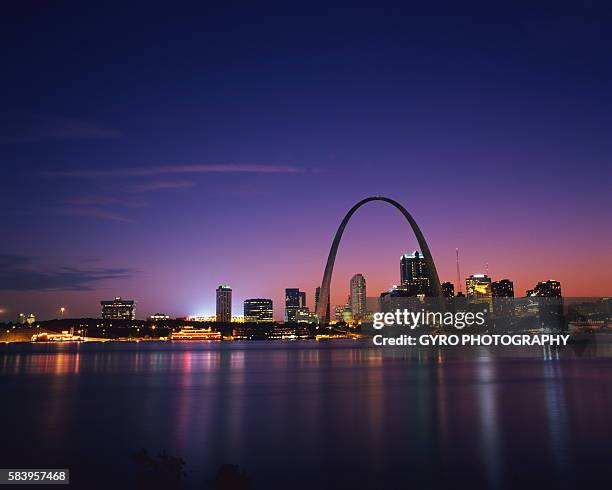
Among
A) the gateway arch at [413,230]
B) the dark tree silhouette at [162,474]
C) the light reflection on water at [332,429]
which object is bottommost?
the light reflection on water at [332,429]

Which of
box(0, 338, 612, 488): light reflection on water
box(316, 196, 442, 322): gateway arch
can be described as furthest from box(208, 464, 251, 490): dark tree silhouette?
box(316, 196, 442, 322): gateway arch

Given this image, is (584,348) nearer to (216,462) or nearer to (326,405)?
(326,405)

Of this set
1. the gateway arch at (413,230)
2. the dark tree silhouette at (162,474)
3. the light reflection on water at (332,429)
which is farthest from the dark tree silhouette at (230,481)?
the gateway arch at (413,230)

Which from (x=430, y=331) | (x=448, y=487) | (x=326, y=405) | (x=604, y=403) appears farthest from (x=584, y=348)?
(x=448, y=487)

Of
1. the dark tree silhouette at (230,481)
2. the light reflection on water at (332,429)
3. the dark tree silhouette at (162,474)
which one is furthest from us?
the light reflection on water at (332,429)

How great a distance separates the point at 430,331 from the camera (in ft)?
561

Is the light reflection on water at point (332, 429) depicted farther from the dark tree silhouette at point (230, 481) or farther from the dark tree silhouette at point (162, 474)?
the dark tree silhouette at point (230, 481)

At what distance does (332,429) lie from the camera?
99.1 ft

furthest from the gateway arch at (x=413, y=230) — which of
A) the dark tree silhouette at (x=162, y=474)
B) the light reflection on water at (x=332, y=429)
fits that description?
the dark tree silhouette at (x=162, y=474)

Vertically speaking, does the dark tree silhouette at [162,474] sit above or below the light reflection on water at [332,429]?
above

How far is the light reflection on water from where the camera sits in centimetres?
2177

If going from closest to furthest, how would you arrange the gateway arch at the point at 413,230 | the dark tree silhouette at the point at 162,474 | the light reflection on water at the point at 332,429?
the dark tree silhouette at the point at 162,474
the light reflection on water at the point at 332,429
the gateway arch at the point at 413,230

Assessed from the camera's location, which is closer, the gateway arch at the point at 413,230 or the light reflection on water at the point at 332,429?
the light reflection on water at the point at 332,429

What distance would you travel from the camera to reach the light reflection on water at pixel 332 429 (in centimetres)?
2177
